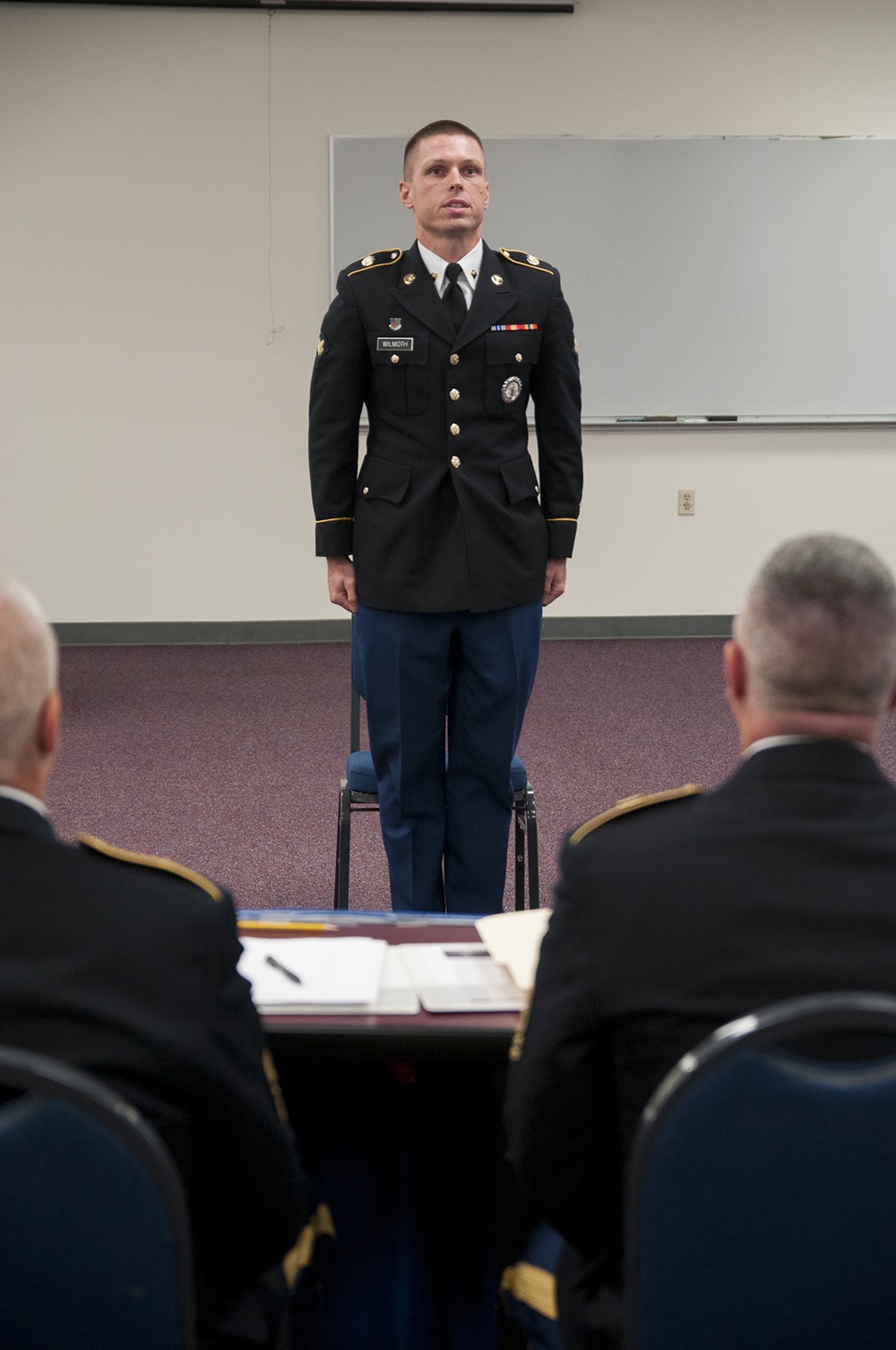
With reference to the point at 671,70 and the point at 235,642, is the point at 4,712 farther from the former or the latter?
the point at 671,70

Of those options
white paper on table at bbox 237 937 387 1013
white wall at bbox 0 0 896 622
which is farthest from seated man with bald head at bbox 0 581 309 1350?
white wall at bbox 0 0 896 622

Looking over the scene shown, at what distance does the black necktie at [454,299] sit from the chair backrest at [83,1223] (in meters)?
2.07

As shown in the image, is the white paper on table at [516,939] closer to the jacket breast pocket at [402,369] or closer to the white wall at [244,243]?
the jacket breast pocket at [402,369]

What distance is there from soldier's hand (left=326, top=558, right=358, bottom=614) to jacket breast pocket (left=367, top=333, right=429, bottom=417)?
0.34m

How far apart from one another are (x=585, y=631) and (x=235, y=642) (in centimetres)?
167

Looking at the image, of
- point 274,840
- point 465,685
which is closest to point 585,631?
point 274,840

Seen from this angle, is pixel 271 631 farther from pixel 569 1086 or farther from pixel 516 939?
pixel 569 1086

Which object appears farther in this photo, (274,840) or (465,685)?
(274,840)

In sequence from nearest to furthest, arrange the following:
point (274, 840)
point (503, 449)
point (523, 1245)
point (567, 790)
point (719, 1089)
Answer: point (719, 1089), point (523, 1245), point (503, 449), point (274, 840), point (567, 790)

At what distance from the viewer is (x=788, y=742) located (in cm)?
111

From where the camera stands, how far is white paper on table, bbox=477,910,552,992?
1429 mm

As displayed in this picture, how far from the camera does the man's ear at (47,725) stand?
3.76 ft

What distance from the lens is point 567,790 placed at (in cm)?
409

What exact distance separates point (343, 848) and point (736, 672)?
1654 millimetres
